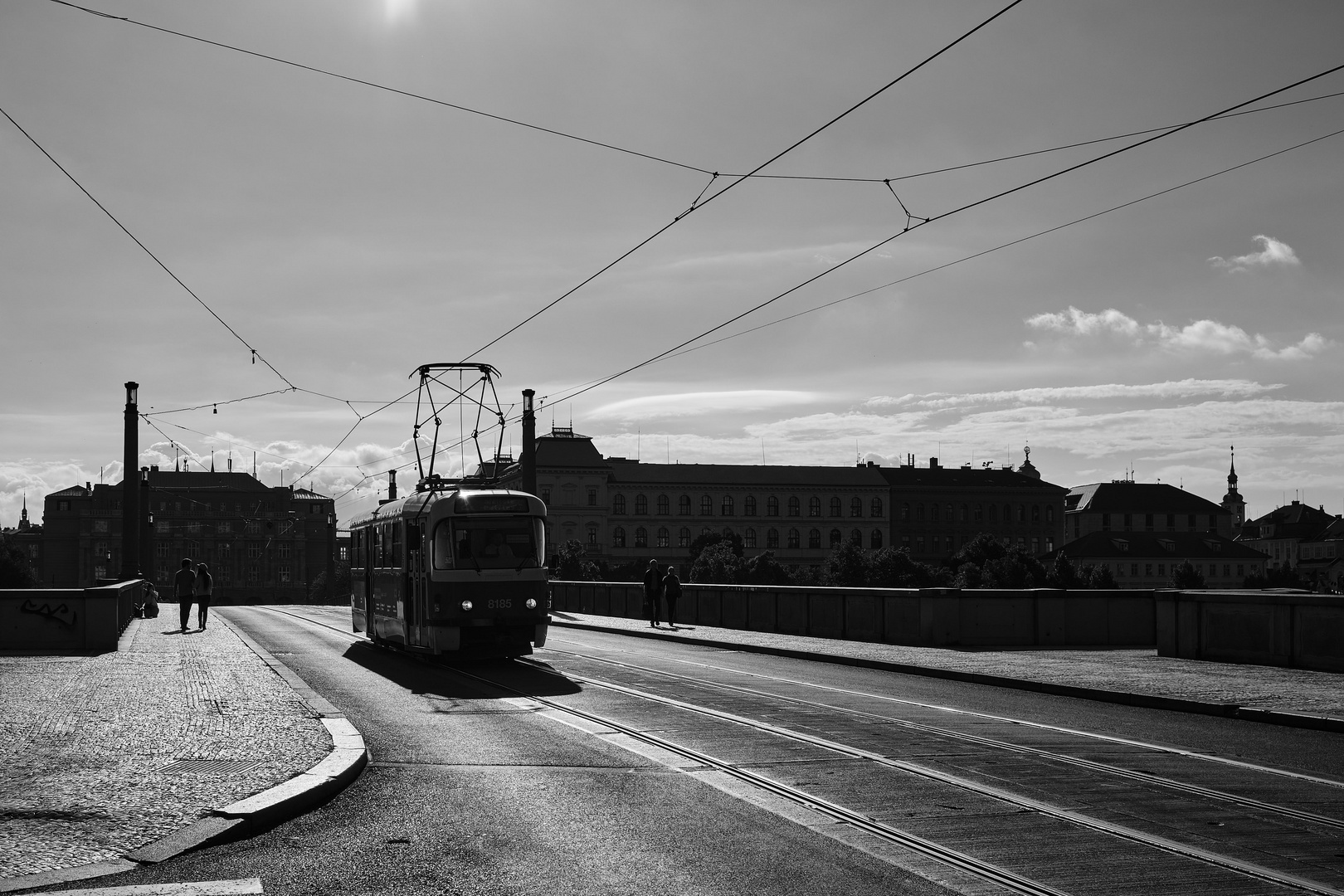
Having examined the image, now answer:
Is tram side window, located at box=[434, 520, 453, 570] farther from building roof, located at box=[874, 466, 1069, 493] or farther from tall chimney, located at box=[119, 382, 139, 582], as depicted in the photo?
building roof, located at box=[874, 466, 1069, 493]

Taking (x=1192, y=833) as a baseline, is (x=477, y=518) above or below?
above

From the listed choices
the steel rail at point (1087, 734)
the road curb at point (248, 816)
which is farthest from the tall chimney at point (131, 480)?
the road curb at point (248, 816)

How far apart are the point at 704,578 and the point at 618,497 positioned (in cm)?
3135

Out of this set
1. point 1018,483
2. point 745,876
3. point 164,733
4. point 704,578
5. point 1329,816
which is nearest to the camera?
point 745,876

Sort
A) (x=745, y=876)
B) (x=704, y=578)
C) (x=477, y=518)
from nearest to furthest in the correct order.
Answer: (x=745, y=876) → (x=477, y=518) → (x=704, y=578)

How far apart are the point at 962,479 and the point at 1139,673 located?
469 feet

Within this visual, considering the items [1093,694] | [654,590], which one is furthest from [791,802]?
[654,590]

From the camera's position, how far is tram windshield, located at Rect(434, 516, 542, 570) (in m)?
19.6

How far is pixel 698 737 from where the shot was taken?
11.6 m

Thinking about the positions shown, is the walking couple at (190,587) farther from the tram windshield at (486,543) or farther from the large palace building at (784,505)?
the large palace building at (784,505)

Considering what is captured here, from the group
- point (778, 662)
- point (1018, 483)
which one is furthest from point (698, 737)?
point (1018, 483)

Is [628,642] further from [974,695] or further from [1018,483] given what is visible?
[1018,483]

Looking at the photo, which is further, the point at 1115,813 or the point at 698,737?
the point at 698,737

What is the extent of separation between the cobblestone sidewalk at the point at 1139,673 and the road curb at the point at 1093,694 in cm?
14
